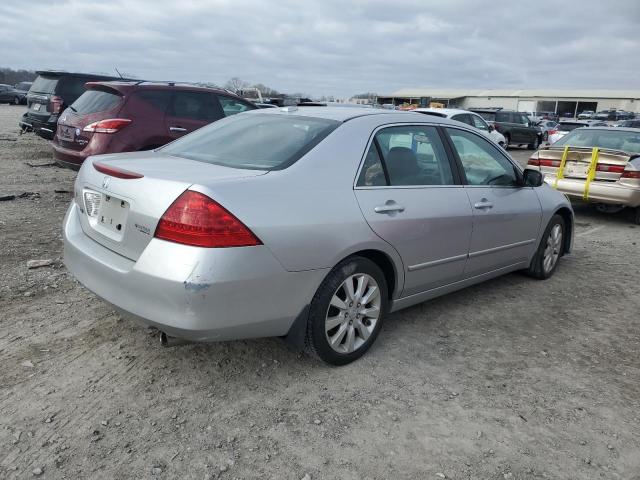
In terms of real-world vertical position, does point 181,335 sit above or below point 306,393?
above

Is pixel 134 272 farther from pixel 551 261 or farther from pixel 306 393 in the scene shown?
pixel 551 261

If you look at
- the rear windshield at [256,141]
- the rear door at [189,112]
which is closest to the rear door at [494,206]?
the rear windshield at [256,141]

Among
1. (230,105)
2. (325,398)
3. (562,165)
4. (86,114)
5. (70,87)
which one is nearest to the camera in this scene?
(325,398)

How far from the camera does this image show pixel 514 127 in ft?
78.4

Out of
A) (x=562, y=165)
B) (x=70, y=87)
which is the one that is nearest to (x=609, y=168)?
(x=562, y=165)

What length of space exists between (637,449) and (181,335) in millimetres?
2363

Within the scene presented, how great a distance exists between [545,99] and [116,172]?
91161 mm

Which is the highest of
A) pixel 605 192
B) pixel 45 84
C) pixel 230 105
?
pixel 45 84

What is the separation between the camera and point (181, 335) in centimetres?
278

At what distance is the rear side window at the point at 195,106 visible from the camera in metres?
8.01

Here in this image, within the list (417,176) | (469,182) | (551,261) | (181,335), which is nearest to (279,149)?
(417,176)

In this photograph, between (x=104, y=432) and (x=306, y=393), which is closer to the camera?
(x=104, y=432)

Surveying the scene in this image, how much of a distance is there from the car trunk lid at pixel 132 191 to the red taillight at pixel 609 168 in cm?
696

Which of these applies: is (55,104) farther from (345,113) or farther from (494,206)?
(494,206)
